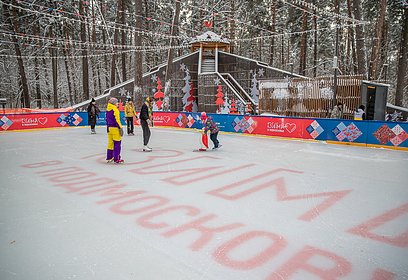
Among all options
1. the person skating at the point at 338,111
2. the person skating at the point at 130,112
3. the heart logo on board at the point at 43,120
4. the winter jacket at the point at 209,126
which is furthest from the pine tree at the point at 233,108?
the heart logo on board at the point at 43,120

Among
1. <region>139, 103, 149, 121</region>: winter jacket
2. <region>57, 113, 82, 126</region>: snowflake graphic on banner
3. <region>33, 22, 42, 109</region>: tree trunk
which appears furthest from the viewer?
<region>33, 22, 42, 109</region>: tree trunk

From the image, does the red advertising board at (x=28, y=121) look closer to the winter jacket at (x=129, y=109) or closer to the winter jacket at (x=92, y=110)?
the winter jacket at (x=92, y=110)

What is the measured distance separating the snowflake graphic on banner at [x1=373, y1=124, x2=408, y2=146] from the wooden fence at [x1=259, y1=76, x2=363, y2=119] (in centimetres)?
499

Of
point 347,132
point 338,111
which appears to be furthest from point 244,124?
point 338,111

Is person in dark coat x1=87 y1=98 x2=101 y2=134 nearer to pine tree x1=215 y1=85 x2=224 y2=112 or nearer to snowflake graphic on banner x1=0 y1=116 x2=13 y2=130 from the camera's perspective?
snowflake graphic on banner x1=0 y1=116 x2=13 y2=130

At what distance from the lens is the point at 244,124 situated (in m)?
15.0

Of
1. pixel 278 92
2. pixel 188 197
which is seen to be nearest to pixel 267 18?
pixel 278 92

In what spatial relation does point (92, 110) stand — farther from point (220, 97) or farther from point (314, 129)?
point (314, 129)

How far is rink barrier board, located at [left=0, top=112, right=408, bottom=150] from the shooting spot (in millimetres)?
10961

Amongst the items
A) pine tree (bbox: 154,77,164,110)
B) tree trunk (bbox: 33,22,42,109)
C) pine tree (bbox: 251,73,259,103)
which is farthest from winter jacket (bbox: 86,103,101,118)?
tree trunk (bbox: 33,22,42,109)

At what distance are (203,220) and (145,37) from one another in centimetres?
3837

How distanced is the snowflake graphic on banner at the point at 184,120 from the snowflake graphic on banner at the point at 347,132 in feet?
26.6

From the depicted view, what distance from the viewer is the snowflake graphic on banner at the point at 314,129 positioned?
12.6 meters

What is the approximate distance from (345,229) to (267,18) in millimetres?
35324
